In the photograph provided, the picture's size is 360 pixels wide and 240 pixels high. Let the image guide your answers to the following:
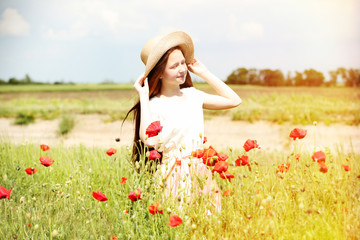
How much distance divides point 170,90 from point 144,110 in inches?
12.6

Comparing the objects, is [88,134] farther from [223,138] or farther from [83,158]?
[83,158]

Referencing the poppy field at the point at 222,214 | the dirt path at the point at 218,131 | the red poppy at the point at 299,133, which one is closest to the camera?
the poppy field at the point at 222,214

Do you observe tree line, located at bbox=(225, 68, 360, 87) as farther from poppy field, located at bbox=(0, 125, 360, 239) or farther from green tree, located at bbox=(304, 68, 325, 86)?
poppy field, located at bbox=(0, 125, 360, 239)

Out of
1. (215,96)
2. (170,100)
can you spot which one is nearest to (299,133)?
(215,96)

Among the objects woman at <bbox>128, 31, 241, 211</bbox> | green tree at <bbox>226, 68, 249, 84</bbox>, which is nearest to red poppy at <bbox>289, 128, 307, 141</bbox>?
woman at <bbox>128, 31, 241, 211</bbox>

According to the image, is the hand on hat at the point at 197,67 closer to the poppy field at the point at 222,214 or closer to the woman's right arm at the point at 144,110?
the woman's right arm at the point at 144,110

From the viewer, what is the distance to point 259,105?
8.74 metres

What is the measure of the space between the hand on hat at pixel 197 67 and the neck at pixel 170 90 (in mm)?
188

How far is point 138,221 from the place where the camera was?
2062mm

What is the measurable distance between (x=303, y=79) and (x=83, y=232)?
875cm

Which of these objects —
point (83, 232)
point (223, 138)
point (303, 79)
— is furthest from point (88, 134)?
point (83, 232)

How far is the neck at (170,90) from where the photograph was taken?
2.73 m

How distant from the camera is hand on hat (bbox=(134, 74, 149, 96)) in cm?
A: 259

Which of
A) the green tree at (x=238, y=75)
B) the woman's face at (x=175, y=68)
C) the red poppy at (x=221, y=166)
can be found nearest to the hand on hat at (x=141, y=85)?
the woman's face at (x=175, y=68)
